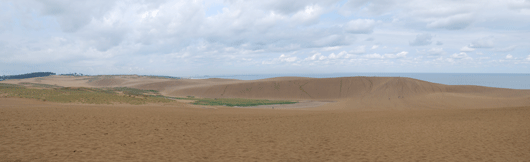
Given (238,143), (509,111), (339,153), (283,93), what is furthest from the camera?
(283,93)

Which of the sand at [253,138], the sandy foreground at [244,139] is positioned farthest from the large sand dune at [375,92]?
the sandy foreground at [244,139]

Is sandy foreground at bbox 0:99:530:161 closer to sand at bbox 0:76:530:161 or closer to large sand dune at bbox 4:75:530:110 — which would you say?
sand at bbox 0:76:530:161

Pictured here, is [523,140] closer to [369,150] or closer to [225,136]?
[369,150]

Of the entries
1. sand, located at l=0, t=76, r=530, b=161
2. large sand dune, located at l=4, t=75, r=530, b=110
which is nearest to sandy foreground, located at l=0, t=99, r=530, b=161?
sand, located at l=0, t=76, r=530, b=161

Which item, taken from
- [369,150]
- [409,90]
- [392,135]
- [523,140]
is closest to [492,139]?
[523,140]

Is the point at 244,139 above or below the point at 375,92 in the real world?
below

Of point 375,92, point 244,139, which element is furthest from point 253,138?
point 375,92

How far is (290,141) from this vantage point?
35.2 feet

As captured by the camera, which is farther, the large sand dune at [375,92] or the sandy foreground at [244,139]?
the large sand dune at [375,92]

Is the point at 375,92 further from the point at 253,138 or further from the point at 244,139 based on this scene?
the point at 244,139

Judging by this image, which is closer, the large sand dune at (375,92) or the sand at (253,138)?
the sand at (253,138)

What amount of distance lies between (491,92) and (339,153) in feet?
147

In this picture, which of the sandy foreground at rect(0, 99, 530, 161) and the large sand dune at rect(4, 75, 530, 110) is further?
the large sand dune at rect(4, 75, 530, 110)

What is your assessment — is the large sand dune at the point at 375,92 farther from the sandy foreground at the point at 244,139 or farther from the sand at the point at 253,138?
the sandy foreground at the point at 244,139
